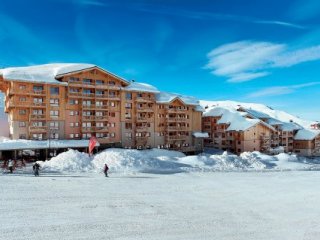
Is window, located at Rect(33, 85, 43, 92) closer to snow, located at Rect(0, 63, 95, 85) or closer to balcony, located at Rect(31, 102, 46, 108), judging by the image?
snow, located at Rect(0, 63, 95, 85)

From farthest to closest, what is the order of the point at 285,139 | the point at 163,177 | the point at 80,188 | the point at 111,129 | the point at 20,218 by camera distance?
the point at 285,139
the point at 111,129
the point at 163,177
the point at 80,188
the point at 20,218

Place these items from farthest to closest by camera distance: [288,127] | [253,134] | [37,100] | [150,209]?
1. [288,127]
2. [253,134]
3. [37,100]
4. [150,209]

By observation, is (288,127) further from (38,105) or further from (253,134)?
(38,105)

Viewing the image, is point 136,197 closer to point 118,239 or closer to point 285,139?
point 118,239

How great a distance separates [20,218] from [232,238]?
10984mm

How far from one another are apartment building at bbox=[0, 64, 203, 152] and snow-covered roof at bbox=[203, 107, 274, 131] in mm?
9661

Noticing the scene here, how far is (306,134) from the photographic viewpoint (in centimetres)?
7244

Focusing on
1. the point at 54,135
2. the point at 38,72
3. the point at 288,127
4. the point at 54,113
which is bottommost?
the point at 54,135

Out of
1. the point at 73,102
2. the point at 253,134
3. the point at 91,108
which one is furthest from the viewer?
the point at 253,134

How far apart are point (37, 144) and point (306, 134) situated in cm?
6035

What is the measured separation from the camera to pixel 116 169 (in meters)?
34.4

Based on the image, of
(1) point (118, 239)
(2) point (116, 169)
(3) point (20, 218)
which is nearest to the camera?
(1) point (118, 239)

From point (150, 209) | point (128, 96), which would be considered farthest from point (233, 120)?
point (150, 209)

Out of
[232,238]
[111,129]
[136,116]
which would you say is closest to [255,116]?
[136,116]
